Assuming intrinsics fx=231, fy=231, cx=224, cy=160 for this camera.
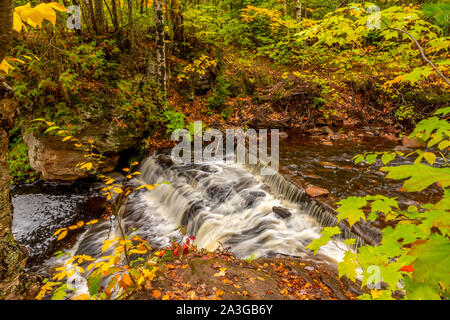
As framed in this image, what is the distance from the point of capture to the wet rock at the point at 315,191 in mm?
5805

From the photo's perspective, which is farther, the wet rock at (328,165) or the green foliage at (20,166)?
the green foliage at (20,166)

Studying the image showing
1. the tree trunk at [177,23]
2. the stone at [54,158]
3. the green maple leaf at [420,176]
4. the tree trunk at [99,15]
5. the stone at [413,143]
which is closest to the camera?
the green maple leaf at [420,176]

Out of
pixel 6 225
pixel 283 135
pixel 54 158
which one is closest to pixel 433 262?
pixel 6 225

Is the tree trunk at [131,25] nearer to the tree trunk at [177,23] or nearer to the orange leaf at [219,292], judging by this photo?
the tree trunk at [177,23]

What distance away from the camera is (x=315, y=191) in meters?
5.93

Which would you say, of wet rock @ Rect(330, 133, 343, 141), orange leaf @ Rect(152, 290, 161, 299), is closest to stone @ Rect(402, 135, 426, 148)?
wet rock @ Rect(330, 133, 343, 141)

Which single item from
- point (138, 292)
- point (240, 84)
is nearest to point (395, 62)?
point (240, 84)

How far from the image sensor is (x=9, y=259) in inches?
68.6

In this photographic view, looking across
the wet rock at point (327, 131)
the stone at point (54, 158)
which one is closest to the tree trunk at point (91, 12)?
the stone at point (54, 158)

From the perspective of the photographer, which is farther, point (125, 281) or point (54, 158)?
point (54, 158)

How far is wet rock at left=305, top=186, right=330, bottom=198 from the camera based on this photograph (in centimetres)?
580

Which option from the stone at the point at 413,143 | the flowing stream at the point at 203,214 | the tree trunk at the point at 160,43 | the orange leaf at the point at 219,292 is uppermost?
the tree trunk at the point at 160,43

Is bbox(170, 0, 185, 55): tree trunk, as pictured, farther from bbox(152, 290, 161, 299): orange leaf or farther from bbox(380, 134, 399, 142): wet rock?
bbox(152, 290, 161, 299): orange leaf

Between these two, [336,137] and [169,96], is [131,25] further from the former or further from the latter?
[336,137]
